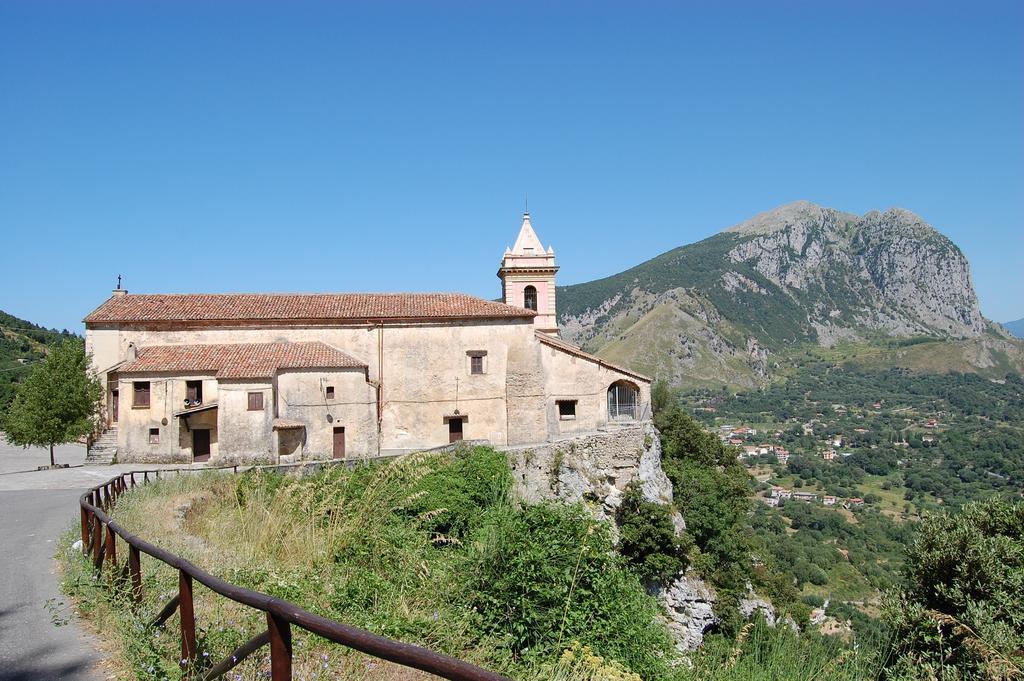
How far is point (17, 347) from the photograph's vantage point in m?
66.8

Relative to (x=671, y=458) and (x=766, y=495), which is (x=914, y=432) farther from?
(x=671, y=458)

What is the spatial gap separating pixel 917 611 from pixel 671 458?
23.1 m

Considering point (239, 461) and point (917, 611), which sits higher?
point (239, 461)

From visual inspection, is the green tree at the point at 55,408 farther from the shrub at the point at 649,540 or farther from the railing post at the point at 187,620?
the railing post at the point at 187,620

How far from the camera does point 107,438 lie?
26.8 metres

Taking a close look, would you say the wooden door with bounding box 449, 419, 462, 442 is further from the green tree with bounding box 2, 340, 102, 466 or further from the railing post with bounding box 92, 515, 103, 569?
the railing post with bounding box 92, 515, 103, 569

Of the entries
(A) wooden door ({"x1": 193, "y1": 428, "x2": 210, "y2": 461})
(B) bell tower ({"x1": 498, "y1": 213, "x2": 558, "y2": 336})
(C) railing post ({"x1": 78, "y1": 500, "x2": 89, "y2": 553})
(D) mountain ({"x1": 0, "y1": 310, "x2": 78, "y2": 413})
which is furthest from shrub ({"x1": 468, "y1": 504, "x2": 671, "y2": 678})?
(D) mountain ({"x1": 0, "y1": 310, "x2": 78, "y2": 413})

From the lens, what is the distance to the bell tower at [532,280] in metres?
34.9

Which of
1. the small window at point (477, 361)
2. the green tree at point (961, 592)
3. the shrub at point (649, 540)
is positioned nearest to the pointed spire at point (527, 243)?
the small window at point (477, 361)

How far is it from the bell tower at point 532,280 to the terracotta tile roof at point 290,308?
4.31 metres

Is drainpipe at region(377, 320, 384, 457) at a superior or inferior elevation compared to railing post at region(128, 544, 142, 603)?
superior

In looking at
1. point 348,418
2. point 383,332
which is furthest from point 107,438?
point 383,332

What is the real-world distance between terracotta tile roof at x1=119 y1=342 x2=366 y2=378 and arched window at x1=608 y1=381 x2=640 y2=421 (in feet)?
42.7

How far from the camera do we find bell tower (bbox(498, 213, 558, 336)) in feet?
115
